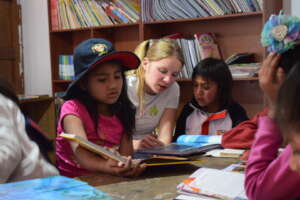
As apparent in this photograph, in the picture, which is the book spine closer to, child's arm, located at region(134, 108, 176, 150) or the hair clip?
child's arm, located at region(134, 108, 176, 150)

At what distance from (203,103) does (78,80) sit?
1.00 m

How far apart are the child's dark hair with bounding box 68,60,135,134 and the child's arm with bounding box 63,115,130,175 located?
131mm

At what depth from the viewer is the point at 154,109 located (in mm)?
2211

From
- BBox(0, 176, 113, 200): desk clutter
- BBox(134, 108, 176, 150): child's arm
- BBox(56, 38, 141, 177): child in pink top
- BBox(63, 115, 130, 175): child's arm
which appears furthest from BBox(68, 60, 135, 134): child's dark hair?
BBox(0, 176, 113, 200): desk clutter

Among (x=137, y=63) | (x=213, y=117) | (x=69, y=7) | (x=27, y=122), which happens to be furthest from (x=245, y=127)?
(x=69, y=7)

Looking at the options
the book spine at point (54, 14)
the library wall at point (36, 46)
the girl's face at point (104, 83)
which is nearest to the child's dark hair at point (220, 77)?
the girl's face at point (104, 83)

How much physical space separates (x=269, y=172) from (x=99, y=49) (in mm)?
891

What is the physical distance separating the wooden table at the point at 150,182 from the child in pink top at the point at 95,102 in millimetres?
327

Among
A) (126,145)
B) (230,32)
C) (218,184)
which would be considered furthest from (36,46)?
(218,184)

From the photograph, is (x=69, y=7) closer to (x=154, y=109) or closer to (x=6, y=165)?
(x=154, y=109)

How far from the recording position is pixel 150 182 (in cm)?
105

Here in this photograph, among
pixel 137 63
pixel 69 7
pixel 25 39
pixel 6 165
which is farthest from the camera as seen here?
pixel 25 39

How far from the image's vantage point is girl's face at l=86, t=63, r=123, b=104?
1.50 meters

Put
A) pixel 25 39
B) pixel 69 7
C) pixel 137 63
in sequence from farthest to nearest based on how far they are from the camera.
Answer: pixel 25 39, pixel 69 7, pixel 137 63
